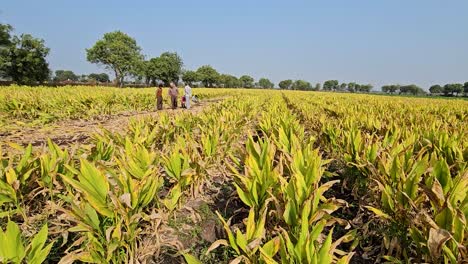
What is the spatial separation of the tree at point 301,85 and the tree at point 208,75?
2802 centimetres

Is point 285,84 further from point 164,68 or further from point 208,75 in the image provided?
point 164,68

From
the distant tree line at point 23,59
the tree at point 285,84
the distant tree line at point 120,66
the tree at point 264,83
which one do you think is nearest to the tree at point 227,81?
the distant tree line at point 120,66

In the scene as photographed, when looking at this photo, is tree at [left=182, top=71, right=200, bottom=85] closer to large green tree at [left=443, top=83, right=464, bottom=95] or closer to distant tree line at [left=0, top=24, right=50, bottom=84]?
distant tree line at [left=0, top=24, right=50, bottom=84]

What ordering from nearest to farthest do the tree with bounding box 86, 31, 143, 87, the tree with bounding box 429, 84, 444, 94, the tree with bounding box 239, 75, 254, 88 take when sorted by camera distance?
the tree with bounding box 86, 31, 143, 87
the tree with bounding box 429, 84, 444, 94
the tree with bounding box 239, 75, 254, 88

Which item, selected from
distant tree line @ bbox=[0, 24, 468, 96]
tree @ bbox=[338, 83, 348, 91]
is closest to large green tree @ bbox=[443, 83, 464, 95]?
distant tree line @ bbox=[0, 24, 468, 96]

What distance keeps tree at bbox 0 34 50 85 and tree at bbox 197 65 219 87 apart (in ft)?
162

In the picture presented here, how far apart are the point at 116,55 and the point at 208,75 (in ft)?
118

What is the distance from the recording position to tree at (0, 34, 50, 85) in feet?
138

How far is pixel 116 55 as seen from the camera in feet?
195

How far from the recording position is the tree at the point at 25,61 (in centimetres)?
4216

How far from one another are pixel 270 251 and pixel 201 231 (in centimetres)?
113

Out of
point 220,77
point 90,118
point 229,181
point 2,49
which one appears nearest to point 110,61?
point 2,49

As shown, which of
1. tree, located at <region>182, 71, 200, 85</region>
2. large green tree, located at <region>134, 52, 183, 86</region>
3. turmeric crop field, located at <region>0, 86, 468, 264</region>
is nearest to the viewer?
turmeric crop field, located at <region>0, 86, 468, 264</region>

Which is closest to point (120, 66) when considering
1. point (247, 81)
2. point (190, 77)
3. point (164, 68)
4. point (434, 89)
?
point (164, 68)
